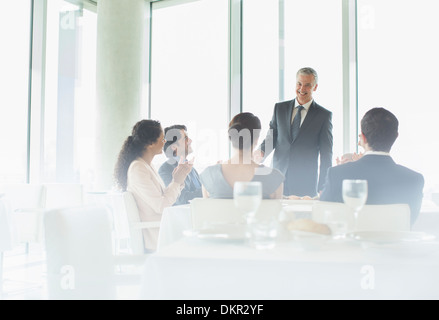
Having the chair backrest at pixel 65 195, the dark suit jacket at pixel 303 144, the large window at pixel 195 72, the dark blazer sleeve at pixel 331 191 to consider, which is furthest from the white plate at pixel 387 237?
the large window at pixel 195 72

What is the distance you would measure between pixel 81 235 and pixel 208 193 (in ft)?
3.36

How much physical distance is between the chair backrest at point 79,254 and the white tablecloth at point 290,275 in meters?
0.38

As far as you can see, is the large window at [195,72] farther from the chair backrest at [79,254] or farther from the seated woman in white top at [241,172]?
the chair backrest at [79,254]

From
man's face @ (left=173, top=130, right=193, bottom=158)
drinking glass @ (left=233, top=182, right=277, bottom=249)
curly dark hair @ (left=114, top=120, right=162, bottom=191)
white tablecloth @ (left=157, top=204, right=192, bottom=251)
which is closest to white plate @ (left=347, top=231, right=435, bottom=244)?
drinking glass @ (left=233, top=182, right=277, bottom=249)

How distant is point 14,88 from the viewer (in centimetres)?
487

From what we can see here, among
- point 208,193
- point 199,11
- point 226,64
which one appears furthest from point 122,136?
point 208,193

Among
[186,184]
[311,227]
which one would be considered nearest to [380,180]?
[311,227]

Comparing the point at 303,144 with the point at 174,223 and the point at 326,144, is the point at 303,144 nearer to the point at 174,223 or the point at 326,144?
the point at 326,144

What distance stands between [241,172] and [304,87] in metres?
1.67

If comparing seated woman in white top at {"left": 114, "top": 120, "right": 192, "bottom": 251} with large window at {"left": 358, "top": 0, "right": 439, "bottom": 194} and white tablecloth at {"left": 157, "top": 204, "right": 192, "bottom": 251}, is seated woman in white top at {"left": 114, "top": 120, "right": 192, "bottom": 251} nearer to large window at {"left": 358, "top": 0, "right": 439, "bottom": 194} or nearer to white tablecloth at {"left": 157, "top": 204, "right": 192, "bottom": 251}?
white tablecloth at {"left": 157, "top": 204, "right": 192, "bottom": 251}

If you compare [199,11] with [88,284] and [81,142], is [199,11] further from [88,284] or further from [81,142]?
[88,284]

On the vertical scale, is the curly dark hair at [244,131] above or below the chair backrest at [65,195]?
above

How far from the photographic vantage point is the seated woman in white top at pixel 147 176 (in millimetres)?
2576

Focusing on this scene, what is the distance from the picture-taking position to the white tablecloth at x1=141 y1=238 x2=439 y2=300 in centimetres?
98
